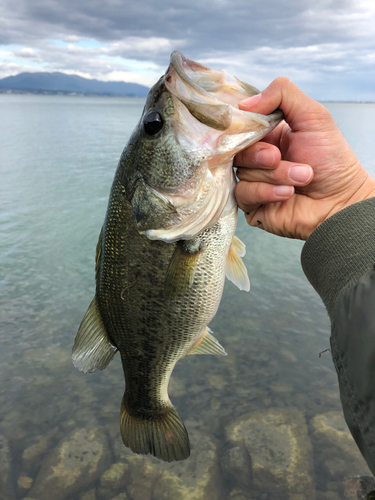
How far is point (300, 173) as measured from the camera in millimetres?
1993

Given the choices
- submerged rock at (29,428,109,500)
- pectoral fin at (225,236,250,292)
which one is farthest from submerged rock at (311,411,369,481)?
pectoral fin at (225,236,250,292)

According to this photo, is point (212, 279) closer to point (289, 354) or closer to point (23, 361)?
point (289, 354)

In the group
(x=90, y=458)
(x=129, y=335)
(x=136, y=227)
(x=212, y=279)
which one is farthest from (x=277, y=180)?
(x=90, y=458)

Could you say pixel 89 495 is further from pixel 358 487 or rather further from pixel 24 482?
pixel 358 487

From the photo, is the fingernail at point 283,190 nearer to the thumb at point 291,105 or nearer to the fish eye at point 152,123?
the thumb at point 291,105

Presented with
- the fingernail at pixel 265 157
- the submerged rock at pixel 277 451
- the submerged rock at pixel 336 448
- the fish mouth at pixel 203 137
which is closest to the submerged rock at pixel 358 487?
the submerged rock at pixel 336 448

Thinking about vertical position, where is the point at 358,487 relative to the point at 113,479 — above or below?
above

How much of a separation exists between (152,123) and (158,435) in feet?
6.63

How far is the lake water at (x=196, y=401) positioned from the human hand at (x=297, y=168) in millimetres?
461

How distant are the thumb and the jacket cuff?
571 millimetres

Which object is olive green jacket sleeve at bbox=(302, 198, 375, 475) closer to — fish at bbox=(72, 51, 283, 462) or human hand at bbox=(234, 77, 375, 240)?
human hand at bbox=(234, 77, 375, 240)

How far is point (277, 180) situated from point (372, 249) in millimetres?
674

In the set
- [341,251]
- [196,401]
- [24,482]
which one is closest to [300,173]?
[341,251]

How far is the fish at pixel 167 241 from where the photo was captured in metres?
1.76
